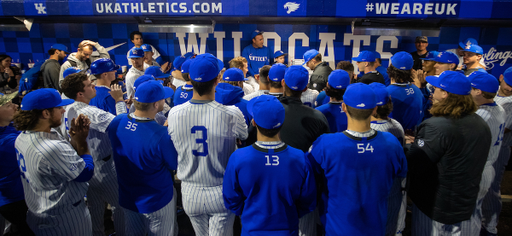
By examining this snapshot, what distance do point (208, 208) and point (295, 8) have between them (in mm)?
4163

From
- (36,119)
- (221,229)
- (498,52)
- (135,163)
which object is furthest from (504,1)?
(36,119)

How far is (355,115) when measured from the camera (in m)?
1.96

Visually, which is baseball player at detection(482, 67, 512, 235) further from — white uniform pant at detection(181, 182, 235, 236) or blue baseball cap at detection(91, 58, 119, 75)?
blue baseball cap at detection(91, 58, 119, 75)

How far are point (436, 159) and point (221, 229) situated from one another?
1.78 meters

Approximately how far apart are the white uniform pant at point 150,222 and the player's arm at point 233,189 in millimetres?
818

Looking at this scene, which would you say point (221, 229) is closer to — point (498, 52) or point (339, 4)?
point (339, 4)

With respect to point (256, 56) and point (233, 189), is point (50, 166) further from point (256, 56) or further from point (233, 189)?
point (256, 56)

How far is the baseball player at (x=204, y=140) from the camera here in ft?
7.18

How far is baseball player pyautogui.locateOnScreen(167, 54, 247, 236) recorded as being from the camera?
2188 mm

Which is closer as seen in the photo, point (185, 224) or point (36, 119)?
point (36, 119)

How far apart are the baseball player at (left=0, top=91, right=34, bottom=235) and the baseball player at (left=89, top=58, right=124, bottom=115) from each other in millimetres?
849

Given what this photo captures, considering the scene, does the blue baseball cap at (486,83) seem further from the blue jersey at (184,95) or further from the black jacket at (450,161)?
the blue jersey at (184,95)

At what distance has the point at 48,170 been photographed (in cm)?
205

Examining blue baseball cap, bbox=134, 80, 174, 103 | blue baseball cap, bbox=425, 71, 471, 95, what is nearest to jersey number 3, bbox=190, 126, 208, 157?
blue baseball cap, bbox=134, 80, 174, 103
